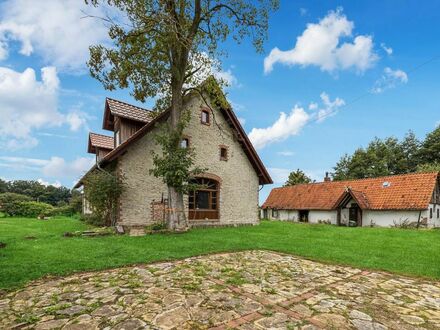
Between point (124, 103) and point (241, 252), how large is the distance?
1209 cm

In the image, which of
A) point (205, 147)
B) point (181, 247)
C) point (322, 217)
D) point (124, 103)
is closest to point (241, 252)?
point (181, 247)

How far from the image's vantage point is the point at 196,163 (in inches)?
656

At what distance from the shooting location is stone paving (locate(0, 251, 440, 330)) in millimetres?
3775

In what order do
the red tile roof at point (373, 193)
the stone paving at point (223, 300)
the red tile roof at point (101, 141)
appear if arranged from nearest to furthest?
the stone paving at point (223, 300), the red tile roof at point (101, 141), the red tile roof at point (373, 193)

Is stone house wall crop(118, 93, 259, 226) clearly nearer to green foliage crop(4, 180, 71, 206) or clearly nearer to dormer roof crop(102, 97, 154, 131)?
dormer roof crop(102, 97, 154, 131)

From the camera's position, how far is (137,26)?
13.2m

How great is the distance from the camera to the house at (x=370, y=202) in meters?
22.0

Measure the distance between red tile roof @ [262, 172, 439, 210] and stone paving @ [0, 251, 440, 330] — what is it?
63.0 feet

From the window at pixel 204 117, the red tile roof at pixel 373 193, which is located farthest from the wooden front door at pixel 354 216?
the window at pixel 204 117

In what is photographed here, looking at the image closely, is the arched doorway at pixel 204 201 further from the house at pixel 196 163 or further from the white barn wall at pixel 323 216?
the white barn wall at pixel 323 216

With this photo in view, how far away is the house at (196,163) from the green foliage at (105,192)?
395 mm

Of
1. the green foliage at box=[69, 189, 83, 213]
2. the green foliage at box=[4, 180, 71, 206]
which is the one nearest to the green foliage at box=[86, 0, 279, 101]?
the green foliage at box=[69, 189, 83, 213]

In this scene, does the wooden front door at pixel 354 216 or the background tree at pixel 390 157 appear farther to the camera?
the background tree at pixel 390 157

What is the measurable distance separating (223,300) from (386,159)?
4427 cm
